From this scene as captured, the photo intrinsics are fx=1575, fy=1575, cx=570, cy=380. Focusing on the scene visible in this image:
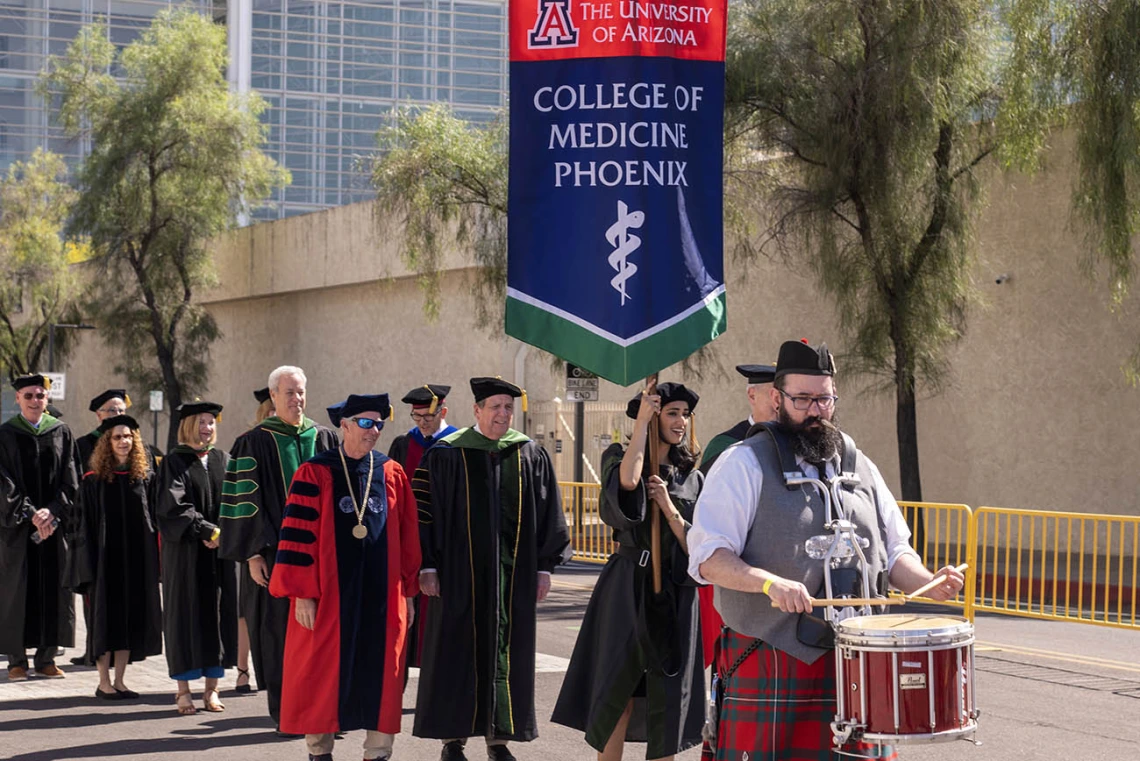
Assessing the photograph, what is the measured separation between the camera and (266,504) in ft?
30.8

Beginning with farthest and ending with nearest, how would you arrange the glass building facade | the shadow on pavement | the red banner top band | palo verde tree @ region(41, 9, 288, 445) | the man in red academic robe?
the glass building facade < palo verde tree @ region(41, 9, 288, 445) < the shadow on pavement < the man in red academic robe < the red banner top band

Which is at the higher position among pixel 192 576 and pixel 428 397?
pixel 428 397

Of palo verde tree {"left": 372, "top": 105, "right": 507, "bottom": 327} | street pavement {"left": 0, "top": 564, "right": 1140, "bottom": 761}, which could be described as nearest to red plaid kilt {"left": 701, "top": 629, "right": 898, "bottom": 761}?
street pavement {"left": 0, "top": 564, "right": 1140, "bottom": 761}

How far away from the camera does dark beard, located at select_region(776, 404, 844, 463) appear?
5387mm

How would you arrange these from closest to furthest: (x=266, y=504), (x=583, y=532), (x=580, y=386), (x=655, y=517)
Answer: (x=655, y=517) < (x=266, y=504) < (x=583, y=532) < (x=580, y=386)

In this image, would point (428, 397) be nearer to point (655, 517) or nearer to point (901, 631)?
point (655, 517)

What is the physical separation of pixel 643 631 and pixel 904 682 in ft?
8.03

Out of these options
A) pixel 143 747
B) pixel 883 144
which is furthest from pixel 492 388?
pixel 883 144

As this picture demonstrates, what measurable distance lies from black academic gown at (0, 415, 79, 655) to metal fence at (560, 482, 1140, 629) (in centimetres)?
486

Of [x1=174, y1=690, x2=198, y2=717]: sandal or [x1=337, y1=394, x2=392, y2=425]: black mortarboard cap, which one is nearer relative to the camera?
[x1=337, y1=394, x2=392, y2=425]: black mortarboard cap

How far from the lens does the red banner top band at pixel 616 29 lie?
7480 mm

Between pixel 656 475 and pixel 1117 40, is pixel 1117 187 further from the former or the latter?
pixel 656 475

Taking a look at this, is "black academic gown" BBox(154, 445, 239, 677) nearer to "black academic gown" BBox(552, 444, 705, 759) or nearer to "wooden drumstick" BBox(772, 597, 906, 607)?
"black academic gown" BBox(552, 444, 705, 759)

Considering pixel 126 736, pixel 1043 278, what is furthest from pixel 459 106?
pixel 126 736
